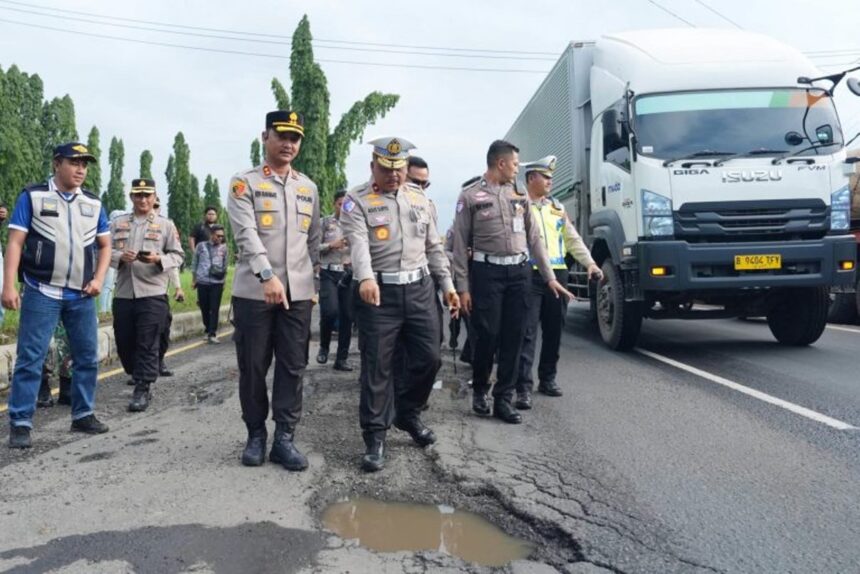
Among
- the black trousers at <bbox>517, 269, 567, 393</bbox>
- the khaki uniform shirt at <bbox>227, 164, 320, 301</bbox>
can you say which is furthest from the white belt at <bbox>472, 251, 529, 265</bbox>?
the khaki uniform shirt at <bbox>227, 164, 320, 301</bbox>

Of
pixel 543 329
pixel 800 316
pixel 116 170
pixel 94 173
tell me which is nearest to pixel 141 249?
pixel 543 329

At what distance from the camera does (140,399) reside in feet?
18.2

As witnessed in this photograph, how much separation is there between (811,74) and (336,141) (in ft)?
78.4

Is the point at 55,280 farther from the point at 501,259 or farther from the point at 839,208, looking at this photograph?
the point at 839,208

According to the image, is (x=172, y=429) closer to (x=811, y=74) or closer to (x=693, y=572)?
(x=693, y=572)

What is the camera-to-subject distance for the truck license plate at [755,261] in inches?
281

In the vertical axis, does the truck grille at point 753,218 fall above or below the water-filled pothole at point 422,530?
above

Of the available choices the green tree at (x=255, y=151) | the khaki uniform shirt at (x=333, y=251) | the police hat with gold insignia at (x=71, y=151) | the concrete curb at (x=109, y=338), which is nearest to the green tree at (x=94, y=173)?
the green tree at (x=255, y=151)

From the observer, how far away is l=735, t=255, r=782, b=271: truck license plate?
7148 millimetres

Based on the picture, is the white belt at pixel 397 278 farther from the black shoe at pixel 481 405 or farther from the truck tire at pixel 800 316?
the truck tire at pixel 800 316

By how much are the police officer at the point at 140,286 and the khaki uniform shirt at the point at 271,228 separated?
2022 mm

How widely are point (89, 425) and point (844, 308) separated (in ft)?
36.9

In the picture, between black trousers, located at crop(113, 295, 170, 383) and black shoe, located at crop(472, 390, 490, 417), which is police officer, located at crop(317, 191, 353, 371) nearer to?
black trousers, located at crop(113, 295, 170, 383)

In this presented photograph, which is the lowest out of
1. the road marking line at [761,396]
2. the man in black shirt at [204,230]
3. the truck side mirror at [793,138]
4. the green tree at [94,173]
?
the road marking line at [761,396]
